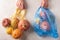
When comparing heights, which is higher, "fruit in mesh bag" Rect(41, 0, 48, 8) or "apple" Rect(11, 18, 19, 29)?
"fruit in mesh bag" Rect(41, 0, 48, 8)

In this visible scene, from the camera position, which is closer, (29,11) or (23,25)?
(23,25)

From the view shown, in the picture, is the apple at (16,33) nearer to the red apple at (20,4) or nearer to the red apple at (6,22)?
the red apple at (6,22)

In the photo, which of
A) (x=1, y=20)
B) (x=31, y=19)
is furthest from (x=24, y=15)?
(x=1, y=20)

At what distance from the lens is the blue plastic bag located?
1.26 meters

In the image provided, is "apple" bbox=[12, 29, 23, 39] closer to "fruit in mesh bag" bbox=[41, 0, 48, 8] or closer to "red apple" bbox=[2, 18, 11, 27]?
"red apple" bbox=[2, 18, 11, 27]

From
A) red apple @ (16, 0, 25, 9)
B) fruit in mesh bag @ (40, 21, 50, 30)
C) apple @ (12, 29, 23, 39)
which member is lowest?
apple @ (12, 29, 23, 39)

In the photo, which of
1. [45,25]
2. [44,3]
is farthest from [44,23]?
[44,3]

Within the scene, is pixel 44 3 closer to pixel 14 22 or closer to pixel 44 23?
pixel 44 23

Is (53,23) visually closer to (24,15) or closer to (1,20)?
(24,15)

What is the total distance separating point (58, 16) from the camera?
1.30 metres

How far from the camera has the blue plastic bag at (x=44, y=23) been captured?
126cm

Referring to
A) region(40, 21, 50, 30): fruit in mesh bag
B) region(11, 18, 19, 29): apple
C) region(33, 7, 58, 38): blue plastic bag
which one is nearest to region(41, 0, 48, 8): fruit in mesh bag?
region(33, 7, 58, 38): blue plastic bag

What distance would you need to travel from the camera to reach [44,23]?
1242 millimetres

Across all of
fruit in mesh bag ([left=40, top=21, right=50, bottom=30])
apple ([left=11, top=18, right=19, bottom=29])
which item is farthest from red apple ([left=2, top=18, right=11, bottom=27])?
fruit in mesh bag ([left=40, top=21, right=50, bottom=30])
